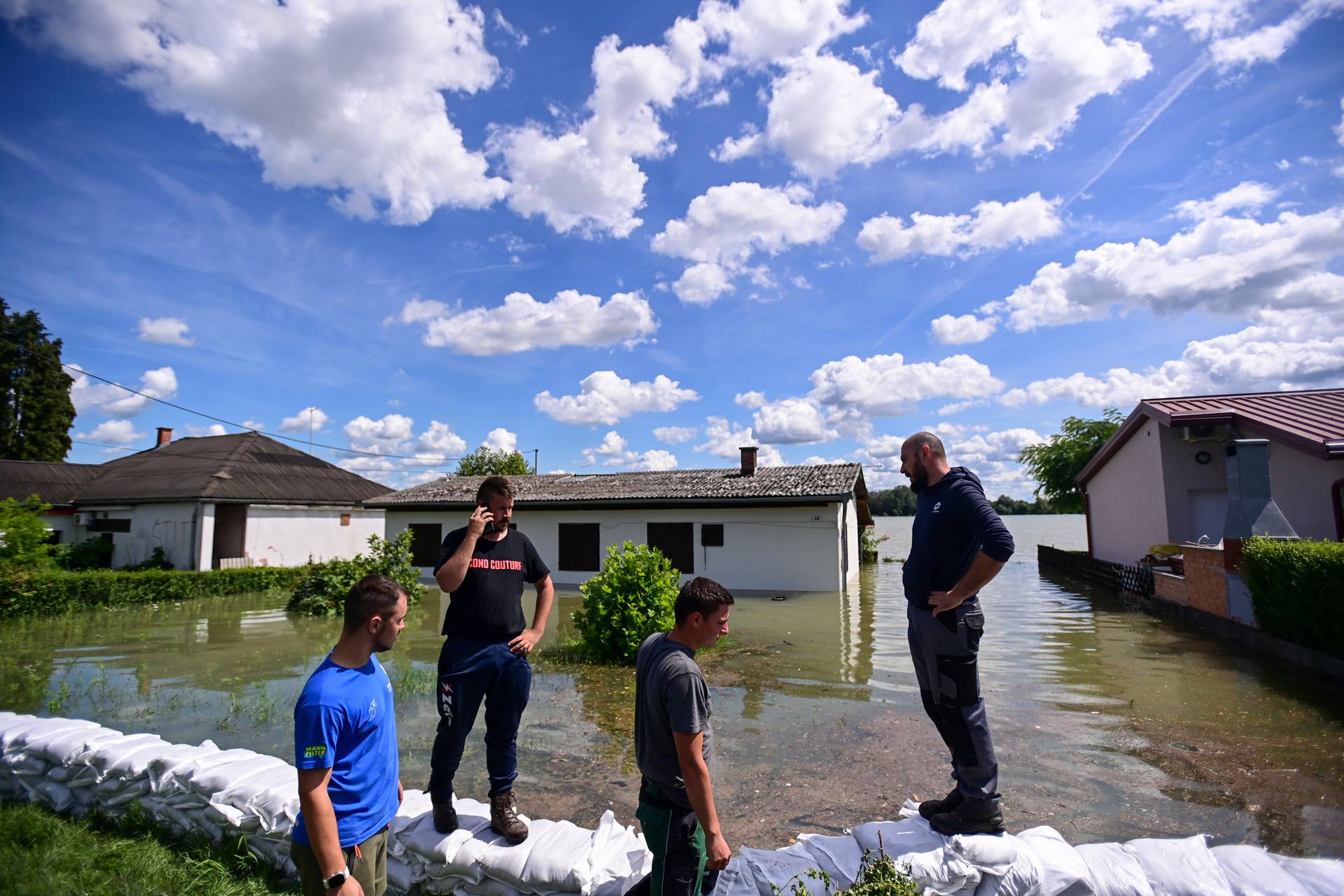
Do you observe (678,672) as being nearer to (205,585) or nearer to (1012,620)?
(1012,620)

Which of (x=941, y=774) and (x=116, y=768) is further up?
(x=116, y=768)

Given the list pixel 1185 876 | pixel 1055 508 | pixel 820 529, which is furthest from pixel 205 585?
pixel 1055 508

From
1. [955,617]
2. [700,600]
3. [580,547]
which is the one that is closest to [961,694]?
[955,617]

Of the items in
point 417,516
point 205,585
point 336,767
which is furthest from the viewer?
point 417,516

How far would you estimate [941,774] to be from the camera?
16.2ft

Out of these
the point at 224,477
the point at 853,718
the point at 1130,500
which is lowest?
the point at 853,718

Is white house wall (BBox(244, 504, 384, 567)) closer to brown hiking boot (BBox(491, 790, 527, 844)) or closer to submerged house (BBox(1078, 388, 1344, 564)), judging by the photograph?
brown hiking boot (BBox(491, 790, 527, 844))

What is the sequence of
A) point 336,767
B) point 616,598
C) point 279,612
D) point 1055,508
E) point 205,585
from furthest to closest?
point 1055,508, point 205,585, point 279,612, point 616,598, point 336,767

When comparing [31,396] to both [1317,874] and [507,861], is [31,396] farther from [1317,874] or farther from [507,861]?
[1317,874]

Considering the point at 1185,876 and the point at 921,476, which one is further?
the point at 921,476

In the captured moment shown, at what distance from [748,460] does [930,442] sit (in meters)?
17.8

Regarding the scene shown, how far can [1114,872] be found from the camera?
2.84 meters

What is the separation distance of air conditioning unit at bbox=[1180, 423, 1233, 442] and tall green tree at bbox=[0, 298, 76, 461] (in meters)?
45.8

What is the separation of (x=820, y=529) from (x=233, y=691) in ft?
44.5
